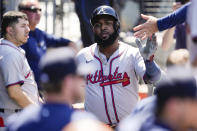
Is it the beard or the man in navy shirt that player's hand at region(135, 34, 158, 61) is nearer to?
the beard

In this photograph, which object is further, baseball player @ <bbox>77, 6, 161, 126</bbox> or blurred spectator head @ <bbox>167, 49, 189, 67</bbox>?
baseball player @ <bbox>77, 6, 161, 126</bbox>

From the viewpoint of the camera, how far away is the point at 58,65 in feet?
8.17

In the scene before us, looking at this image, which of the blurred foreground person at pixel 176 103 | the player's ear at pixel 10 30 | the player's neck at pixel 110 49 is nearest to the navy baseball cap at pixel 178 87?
the blurred foreground person at pixel 176 103

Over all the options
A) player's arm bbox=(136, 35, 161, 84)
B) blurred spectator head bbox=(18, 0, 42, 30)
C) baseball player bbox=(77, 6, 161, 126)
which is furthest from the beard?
blurred spectator head bbox=(18, 0, 42, 30)

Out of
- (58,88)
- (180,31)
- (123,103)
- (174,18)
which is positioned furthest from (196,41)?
(180,31)

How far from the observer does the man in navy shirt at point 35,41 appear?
563 cm

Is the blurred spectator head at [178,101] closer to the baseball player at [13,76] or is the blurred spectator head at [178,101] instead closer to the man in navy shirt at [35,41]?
the baseball player at [13,76]

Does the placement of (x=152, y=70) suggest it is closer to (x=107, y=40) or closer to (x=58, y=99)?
(x=107, y=40)

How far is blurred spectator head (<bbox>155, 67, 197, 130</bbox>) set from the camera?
2.22m

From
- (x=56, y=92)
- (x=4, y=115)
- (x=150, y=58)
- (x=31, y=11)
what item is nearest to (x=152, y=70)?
(x=150, y=58)

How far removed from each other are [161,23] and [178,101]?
186cm

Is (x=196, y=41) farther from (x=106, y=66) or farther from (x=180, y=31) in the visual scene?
(x=180, y=31)

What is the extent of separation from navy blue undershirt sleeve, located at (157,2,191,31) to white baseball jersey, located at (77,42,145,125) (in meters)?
0.48

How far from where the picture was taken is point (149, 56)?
4039 mm
